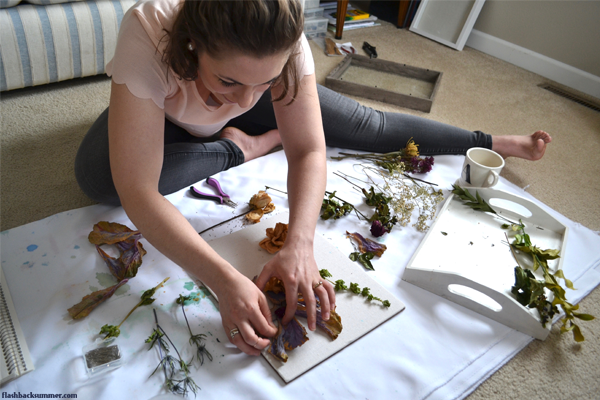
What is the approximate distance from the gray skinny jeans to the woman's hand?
48cm

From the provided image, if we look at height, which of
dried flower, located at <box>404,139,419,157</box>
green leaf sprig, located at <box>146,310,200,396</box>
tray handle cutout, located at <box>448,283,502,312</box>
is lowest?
green leaf sprig, located at <box>146,310,200,396</box>

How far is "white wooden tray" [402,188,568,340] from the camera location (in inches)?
37.1

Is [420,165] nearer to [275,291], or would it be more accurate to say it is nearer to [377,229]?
[377,229]

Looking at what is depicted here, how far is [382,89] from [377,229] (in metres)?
0.96

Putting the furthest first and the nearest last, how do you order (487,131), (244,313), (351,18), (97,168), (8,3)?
(351,18)
(487,131)
(8,3)
(97,168)
(244,313)

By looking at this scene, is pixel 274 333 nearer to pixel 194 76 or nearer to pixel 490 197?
pixel 194 76

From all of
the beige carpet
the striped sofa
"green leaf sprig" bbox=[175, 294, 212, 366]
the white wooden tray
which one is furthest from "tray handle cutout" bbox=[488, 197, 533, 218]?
the striped sofa

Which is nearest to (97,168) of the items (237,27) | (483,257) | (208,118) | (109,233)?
(109,233)

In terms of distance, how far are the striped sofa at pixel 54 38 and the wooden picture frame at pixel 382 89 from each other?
0.94 metres

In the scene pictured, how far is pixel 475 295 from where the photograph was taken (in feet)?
3.27

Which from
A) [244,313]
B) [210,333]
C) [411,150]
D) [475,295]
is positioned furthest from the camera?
[411,150]

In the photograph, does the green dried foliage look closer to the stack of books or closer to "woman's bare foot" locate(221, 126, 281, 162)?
"woman's bare foot" locate(221, 126, 281, 162)

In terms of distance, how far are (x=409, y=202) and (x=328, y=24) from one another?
1.84 metres

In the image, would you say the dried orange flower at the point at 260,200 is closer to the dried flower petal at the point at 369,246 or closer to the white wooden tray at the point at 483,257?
the dried flower petal at the point at 369,246
